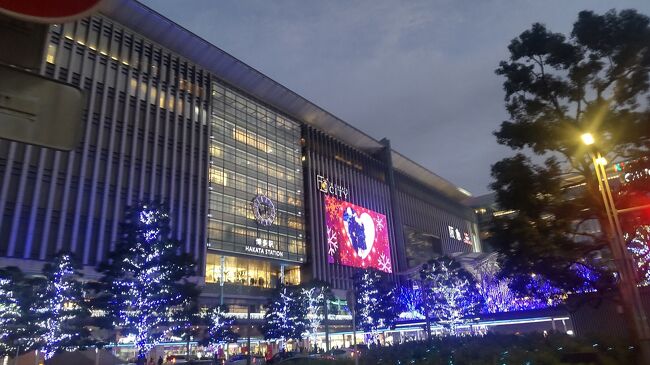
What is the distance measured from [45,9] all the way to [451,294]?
1873 inches

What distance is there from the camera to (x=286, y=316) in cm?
4266

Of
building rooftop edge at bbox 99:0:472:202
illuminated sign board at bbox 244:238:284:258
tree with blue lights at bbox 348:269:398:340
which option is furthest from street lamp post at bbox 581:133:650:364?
illuminated sign board at bbox 244:238:284:258

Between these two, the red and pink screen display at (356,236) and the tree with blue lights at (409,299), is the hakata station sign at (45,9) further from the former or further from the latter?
the red and pink screen display at (356,236)

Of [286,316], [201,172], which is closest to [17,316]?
[286,316]

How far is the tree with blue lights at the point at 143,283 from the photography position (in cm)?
2319

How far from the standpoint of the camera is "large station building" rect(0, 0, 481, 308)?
3753 cm

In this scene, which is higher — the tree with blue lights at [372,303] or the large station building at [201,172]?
the large station building at [201,172]

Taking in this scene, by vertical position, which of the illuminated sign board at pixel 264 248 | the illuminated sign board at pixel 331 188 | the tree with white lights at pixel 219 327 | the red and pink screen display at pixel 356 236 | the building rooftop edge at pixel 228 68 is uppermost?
the building rooftop edge at pixel 228 68

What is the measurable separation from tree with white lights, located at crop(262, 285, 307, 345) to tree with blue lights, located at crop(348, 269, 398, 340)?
23.0ft

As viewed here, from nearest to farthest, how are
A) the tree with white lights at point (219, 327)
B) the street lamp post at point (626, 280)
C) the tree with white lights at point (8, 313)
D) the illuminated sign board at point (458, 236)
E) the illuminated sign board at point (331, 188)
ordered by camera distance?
1. the street lamp post at point (626, 280)
2. the tree with white lights at point (8, 313)
3. the tree with white lights at point (219, 327)
4. the illuminated sign board at point (331, 188)
5. the illuminated sign board at point (458, 236)

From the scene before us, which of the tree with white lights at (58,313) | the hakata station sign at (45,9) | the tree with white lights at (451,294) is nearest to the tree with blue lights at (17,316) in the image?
the tree with white lights at (58,313)

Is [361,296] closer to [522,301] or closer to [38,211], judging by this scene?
[522,301]

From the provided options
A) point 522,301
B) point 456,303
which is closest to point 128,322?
point 456,303

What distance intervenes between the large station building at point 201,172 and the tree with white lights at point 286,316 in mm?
8908
